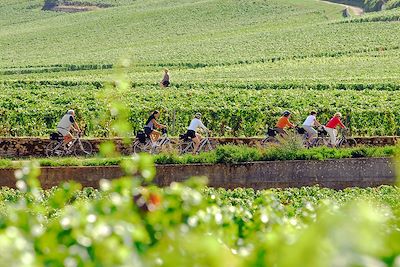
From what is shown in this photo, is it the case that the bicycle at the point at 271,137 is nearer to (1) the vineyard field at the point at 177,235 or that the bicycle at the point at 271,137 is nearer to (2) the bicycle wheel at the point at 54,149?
(2) the bicycle wheel at the point at 54,149

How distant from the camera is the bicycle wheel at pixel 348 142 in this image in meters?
28.1

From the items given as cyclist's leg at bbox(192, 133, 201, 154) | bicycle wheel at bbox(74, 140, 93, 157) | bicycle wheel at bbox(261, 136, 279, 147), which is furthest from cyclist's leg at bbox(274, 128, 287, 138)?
bicycle wheel at bbox(74, 140, 93, 157)

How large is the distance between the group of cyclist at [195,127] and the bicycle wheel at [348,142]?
30 cm

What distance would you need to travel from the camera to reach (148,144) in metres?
27.1

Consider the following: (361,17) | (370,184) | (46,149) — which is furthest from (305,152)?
(361,17)

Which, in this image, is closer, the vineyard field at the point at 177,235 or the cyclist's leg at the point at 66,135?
the vineyard field at the point at 177,235

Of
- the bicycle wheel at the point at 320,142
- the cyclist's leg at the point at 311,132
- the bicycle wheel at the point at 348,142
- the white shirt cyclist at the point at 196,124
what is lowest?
the bicycle wheel at the point at 348,142

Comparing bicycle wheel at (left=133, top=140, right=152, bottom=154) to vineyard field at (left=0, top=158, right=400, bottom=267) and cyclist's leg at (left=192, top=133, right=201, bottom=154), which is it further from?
vineyard field at (left=0, top=158, right=400, bottom=267)

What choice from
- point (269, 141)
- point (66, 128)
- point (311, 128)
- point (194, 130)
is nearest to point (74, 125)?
point (66, 128)

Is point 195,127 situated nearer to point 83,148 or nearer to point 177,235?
→ point 83,148

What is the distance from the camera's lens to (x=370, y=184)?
24.0 m

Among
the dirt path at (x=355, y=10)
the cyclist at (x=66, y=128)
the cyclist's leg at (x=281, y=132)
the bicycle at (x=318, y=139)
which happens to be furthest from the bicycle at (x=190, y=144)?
the dirt path at (x=355, y=10)

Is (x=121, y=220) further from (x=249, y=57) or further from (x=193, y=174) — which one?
(x=249, y=57)

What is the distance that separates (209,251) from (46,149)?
895 inches
